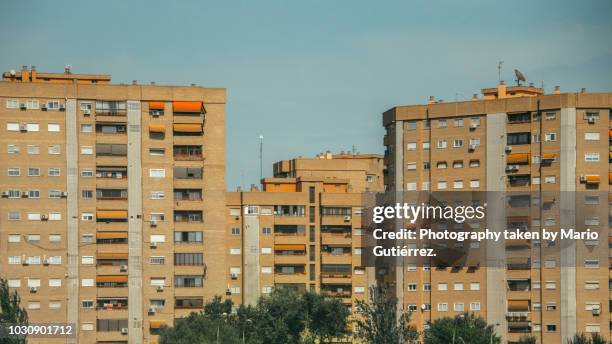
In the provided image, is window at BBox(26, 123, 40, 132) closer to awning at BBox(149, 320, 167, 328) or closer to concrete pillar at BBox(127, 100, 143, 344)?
concrete pillar at BBox(127, 100, 143, 344)

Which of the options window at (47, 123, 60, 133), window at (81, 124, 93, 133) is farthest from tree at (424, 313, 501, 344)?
window at (47, 123, 60, 133)

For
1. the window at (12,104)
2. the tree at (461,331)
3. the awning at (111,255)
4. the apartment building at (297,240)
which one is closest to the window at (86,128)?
the window at (12,104)

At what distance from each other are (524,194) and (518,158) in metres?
2.59

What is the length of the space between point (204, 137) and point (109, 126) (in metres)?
6.84

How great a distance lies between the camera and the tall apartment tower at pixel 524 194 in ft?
386

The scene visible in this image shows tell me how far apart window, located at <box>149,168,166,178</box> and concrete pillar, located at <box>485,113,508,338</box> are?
910 inches

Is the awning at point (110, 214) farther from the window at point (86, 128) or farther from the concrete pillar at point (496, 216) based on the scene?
the concrete pillar at point (496, 216)

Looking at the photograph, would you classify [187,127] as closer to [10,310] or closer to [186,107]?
[186,107]

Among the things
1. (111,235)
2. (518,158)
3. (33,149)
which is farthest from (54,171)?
(518,158)

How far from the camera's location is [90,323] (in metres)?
117

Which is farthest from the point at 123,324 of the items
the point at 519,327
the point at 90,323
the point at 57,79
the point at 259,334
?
the point at 519,327

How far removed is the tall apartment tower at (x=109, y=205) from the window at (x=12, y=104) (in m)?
0.07

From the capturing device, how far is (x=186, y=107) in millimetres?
118250

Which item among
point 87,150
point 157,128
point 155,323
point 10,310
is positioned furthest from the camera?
point 157,128
